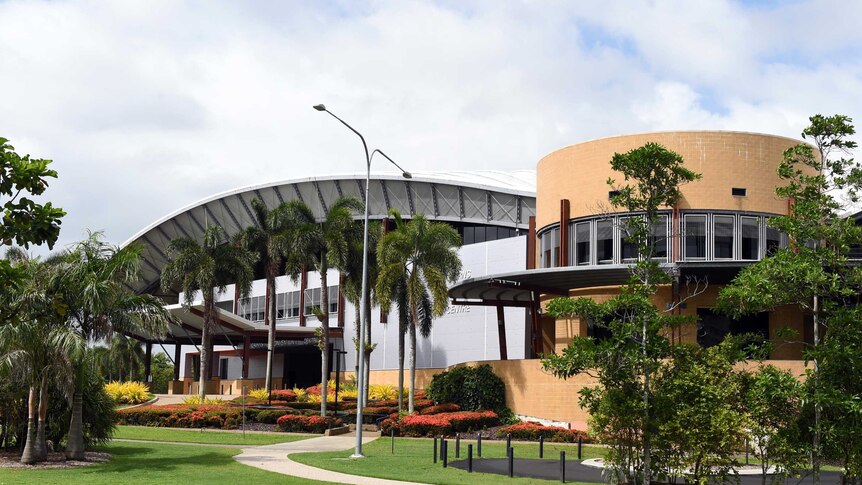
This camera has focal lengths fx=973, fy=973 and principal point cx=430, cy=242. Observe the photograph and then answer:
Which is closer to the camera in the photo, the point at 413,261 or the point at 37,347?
the point at 37,347

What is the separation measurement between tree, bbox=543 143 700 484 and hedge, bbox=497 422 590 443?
16955 millimetres

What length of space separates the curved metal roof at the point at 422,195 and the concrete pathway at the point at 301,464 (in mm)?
23334

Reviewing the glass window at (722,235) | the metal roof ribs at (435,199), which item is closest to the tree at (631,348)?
the glass window at (722,235)

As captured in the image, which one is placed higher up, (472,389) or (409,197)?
(409,197)

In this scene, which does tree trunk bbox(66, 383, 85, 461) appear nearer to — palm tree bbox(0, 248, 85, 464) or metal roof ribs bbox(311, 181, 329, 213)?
palm tree bbox(0, 248, 85, 464)

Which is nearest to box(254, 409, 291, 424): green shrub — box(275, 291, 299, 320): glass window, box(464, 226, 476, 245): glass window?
box(464, 226, 476, 245): glass window

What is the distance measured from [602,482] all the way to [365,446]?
540 inches

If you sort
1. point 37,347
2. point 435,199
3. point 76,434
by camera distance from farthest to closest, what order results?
point 435,199
point 76,434
point 37,347

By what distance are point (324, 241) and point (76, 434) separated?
2594 centimetres

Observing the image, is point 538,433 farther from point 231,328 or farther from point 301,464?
point 231,328

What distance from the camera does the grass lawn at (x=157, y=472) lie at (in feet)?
80.0

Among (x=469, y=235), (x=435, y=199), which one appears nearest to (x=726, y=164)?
(x=469, y=235)

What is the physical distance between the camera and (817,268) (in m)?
17.9

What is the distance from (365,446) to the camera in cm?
3612
